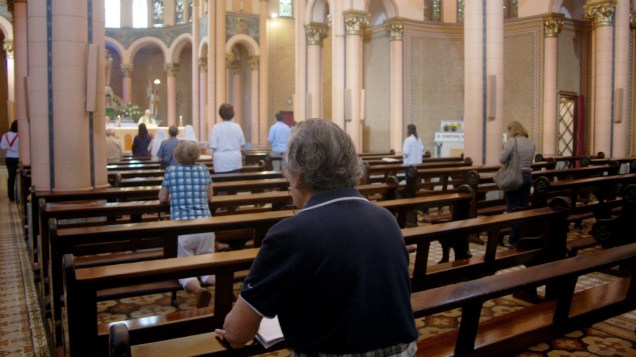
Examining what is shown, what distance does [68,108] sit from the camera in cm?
748

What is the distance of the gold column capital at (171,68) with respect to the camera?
98.2 ft

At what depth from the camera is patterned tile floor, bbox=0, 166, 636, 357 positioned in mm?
4348

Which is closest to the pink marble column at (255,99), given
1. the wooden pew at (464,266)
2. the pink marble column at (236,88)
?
the pink marble column at (236,88)

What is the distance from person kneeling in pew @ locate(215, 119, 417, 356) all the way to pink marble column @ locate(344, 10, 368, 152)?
1491 cm

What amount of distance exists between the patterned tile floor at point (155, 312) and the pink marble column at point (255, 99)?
17983mm

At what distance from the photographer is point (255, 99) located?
82.8 ft

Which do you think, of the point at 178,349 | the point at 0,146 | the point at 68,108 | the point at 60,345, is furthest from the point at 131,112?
the point at 178,349

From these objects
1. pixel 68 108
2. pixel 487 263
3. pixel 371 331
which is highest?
pixel 68 108

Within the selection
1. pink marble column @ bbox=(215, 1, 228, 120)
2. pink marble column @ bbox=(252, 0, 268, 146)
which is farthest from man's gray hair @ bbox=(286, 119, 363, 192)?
pink marble column @ bbox=(252, 0, 268, 146)

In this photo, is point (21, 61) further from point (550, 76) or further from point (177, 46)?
point (177, 46)

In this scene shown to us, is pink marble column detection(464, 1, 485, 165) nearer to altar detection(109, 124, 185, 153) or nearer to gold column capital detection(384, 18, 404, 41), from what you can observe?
gold column capital detection(384, 18, 404, 41)

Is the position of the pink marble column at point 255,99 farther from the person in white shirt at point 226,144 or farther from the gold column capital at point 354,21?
the person in white shirt at point 226,144

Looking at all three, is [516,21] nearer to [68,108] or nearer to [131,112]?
[131,112]

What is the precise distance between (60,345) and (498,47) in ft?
33.7
